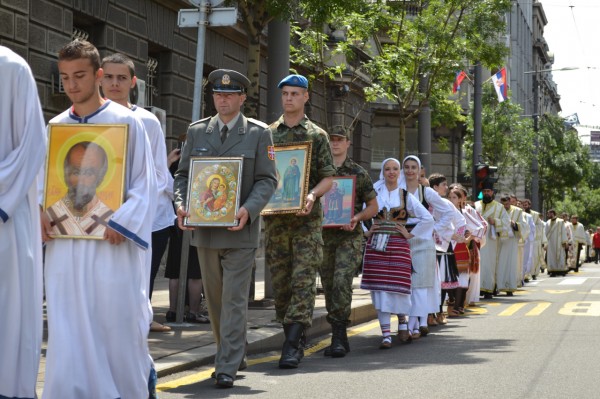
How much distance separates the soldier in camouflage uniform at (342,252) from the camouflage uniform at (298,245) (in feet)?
2.70

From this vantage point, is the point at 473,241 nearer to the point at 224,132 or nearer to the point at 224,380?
the point at 224,132

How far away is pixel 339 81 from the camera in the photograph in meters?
31.1

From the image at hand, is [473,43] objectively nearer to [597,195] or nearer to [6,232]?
[6,232]

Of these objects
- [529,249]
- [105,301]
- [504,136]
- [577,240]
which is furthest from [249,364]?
[504,136]

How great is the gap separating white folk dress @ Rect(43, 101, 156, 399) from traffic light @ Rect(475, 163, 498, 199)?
1896 cm

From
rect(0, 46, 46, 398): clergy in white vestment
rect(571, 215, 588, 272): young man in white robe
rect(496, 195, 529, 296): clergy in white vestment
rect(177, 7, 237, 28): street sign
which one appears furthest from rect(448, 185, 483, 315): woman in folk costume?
rect(571, 215, 588, 272): young man in white robe

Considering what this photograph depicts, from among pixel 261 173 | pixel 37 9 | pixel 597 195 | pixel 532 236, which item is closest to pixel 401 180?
pixel 261 173

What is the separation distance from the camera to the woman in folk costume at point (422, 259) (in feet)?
38.7

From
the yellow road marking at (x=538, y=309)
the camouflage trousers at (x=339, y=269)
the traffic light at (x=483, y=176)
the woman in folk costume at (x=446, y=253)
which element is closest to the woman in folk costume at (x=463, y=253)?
the woman in folk costume at (x=446, y=253)

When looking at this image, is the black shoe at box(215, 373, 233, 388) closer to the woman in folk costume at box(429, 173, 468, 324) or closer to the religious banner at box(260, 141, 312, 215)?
the religious banner at box(260, 141, 312, 215)

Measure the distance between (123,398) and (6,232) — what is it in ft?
3.65

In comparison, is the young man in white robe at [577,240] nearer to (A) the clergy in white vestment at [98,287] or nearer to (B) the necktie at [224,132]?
(B) the necktie at [224,132]

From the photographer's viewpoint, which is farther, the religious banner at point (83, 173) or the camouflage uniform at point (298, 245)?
the camouflage uniform at point (298, 245)

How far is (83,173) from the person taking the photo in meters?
5.77
